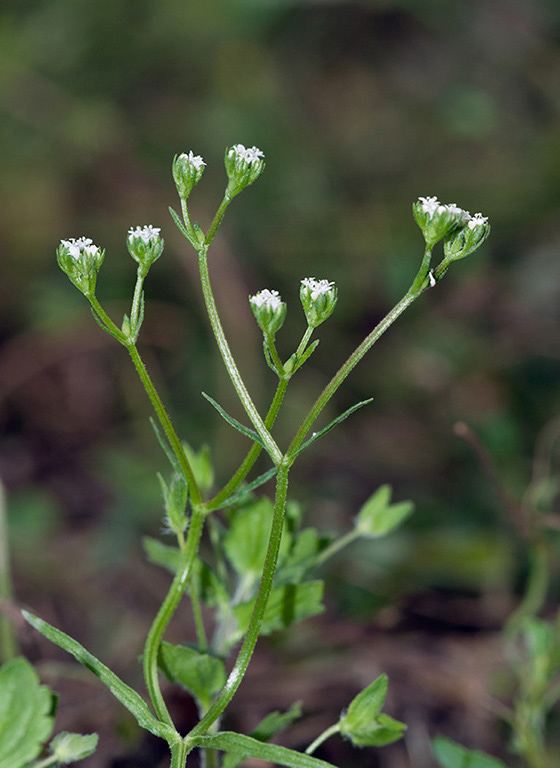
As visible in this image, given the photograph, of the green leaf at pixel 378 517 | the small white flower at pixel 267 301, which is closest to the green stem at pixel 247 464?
the small white flower at pixel 267 301

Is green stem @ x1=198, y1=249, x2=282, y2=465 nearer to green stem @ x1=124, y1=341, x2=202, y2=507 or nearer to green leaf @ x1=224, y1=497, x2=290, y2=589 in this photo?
green stem @ x1=124, y1=341, x2=202, y2=507

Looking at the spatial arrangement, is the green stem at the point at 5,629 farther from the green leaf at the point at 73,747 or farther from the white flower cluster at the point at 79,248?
the white flower cluster at the point at 79,248

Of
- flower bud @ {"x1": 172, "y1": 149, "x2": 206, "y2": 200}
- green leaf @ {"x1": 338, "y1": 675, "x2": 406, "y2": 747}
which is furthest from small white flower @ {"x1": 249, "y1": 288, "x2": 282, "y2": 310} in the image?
green leaf @ {"x1": 338, "y1": 675, "x2": 406, "y2": 747}

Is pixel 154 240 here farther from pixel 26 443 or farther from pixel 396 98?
pixel 396 98

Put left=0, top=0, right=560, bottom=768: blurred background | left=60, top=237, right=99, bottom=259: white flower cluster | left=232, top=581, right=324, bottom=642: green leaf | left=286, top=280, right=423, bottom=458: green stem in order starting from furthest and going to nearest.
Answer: left=0, top=0, right=560, bottom=768: blurred background
left=232, top=581, right=324, bottom=642: green leaf
left=60, top=237, right=99, bottom=259: white flower cluster
left=286, top=280, right=423, bottom=458: green stem

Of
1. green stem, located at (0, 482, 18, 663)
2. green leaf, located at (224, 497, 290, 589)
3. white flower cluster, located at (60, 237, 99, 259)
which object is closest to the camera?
white flower cluster, located at (60, 237, 99, 259)

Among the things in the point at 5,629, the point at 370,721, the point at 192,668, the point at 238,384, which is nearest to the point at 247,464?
the point at 238,384

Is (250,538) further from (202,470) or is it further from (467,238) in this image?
(467,238)
